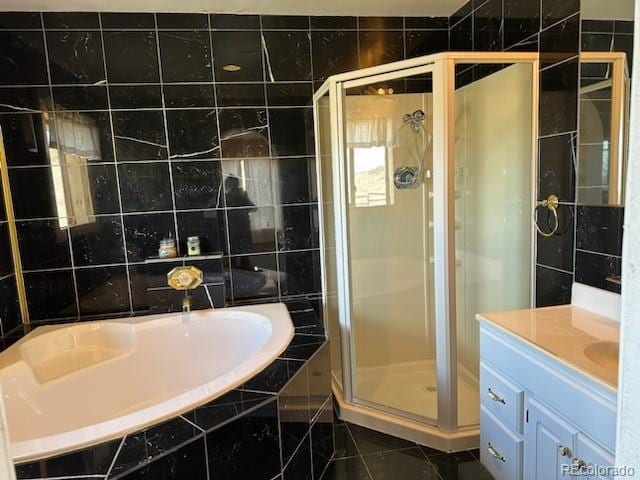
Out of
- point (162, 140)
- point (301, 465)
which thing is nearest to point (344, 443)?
point (301, 465)

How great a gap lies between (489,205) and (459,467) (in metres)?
1.42

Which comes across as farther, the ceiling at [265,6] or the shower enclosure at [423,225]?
the ceiling at [265,6]

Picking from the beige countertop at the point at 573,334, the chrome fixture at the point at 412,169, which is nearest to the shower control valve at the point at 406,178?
the chrome fixture at the point at 412,169

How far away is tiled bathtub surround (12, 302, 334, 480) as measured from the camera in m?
1.29

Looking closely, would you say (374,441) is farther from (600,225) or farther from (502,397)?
(600,225)

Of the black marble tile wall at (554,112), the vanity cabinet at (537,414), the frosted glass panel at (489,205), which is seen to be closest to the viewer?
the vanity cabinet at (537,414)

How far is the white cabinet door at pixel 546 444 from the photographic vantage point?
3.95 ft

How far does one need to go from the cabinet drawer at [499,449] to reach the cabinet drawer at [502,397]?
0.03 metres

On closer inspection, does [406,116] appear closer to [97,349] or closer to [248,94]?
[248,94]

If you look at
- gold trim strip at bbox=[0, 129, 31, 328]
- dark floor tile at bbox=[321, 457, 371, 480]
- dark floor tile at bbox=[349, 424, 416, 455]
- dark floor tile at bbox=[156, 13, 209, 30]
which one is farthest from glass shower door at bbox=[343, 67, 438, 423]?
gold trim strip at bbox=[0, 129, 31, 328]

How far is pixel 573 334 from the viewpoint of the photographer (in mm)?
1408

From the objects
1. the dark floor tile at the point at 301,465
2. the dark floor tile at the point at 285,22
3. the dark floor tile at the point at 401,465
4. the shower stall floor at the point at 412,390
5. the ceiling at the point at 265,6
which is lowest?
the dark floor tile at the point at 401,465

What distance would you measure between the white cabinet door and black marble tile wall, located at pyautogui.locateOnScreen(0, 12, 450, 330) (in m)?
1.73

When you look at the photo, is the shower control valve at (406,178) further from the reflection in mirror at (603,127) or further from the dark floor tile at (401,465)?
the dark floor tile at (401,465)
